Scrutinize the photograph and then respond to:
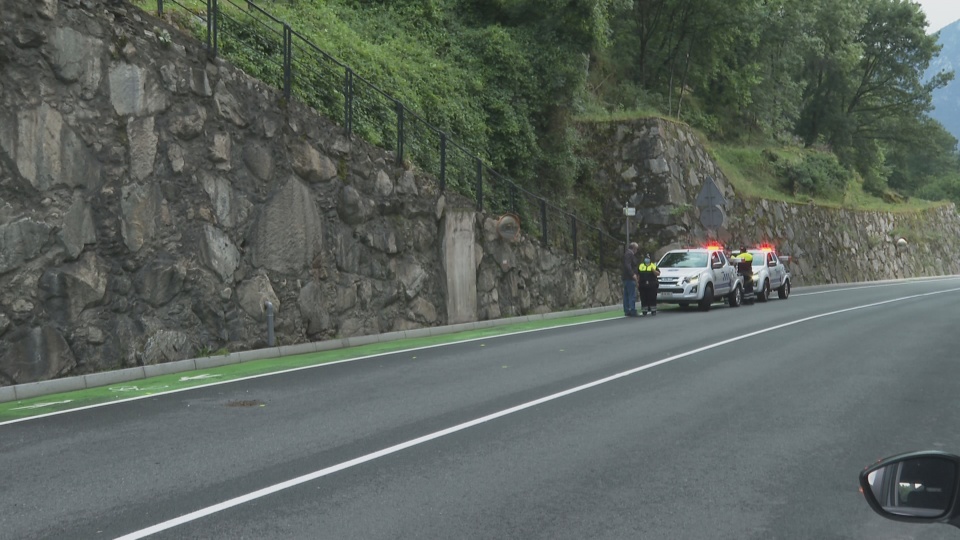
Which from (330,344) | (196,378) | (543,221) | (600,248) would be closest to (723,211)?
(600,248)

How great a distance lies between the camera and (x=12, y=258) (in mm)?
12188

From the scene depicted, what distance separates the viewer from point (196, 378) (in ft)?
42.5

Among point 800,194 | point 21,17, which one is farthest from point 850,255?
point 21,17

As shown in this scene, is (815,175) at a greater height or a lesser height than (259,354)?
greater

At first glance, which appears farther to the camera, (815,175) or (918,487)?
(815,175)

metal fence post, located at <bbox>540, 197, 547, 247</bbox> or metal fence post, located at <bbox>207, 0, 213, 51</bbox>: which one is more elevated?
metal fence post, located at <bbox>207, 0, 213, 51</bbox>

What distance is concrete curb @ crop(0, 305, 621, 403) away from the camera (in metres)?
11.7

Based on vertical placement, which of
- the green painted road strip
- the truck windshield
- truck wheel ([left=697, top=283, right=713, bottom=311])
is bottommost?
the green painted road strip

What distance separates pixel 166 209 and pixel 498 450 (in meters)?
8.98

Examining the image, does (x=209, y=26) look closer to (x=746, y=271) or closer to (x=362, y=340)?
(x=362, y=340)

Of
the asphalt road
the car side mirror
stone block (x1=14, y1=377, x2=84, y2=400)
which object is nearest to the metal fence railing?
stone block (x1=14, y1=377, x2=84, y2=400)

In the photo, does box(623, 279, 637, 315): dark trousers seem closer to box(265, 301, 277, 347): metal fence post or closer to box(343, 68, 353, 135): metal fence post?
box(343, 68, 353, 135): metal fence post

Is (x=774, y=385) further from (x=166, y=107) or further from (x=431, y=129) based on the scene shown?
(x=431, y=129)

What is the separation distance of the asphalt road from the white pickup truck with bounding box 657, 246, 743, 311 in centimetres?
1279
